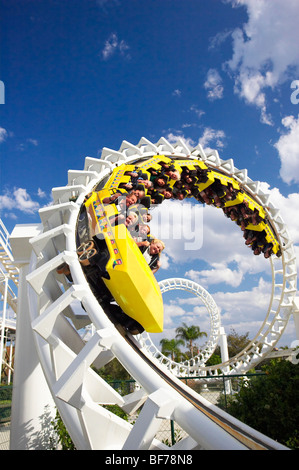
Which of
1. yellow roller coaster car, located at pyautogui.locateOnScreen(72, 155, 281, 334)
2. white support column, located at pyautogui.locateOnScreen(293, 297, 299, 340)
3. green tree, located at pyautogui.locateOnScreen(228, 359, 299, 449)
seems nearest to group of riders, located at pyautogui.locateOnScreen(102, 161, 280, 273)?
yellow roller coaster car, located at pyautogui.locateOnScreen(72, 155, 281, 334)

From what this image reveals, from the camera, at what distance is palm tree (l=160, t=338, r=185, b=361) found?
31.0 metres

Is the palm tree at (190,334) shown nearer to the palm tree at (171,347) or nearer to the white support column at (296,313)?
the palm tree at (171,347)

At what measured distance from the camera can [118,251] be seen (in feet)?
12.5

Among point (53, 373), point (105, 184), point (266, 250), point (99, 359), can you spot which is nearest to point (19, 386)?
point (99, 359)

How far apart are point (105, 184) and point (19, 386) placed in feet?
11.2

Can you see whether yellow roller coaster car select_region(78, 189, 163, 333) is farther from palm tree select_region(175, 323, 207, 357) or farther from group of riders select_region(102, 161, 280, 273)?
palm tree select_region(175, 323, 207, 357)

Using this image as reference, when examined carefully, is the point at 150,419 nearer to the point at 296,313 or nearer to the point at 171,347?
the point at 296,313

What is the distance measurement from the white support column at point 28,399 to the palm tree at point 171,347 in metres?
27.6

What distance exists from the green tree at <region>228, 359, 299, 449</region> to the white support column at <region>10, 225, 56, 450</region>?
9.17 feet

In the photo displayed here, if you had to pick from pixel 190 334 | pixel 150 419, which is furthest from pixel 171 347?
pixel 150 419

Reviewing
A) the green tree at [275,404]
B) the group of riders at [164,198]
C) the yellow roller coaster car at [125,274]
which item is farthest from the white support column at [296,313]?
the yellow roller coaster car at [125,274]

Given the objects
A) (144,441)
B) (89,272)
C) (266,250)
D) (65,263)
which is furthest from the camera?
(266,250)

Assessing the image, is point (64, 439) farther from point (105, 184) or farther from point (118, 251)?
point (105, 184)

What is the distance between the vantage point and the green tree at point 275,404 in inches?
144
